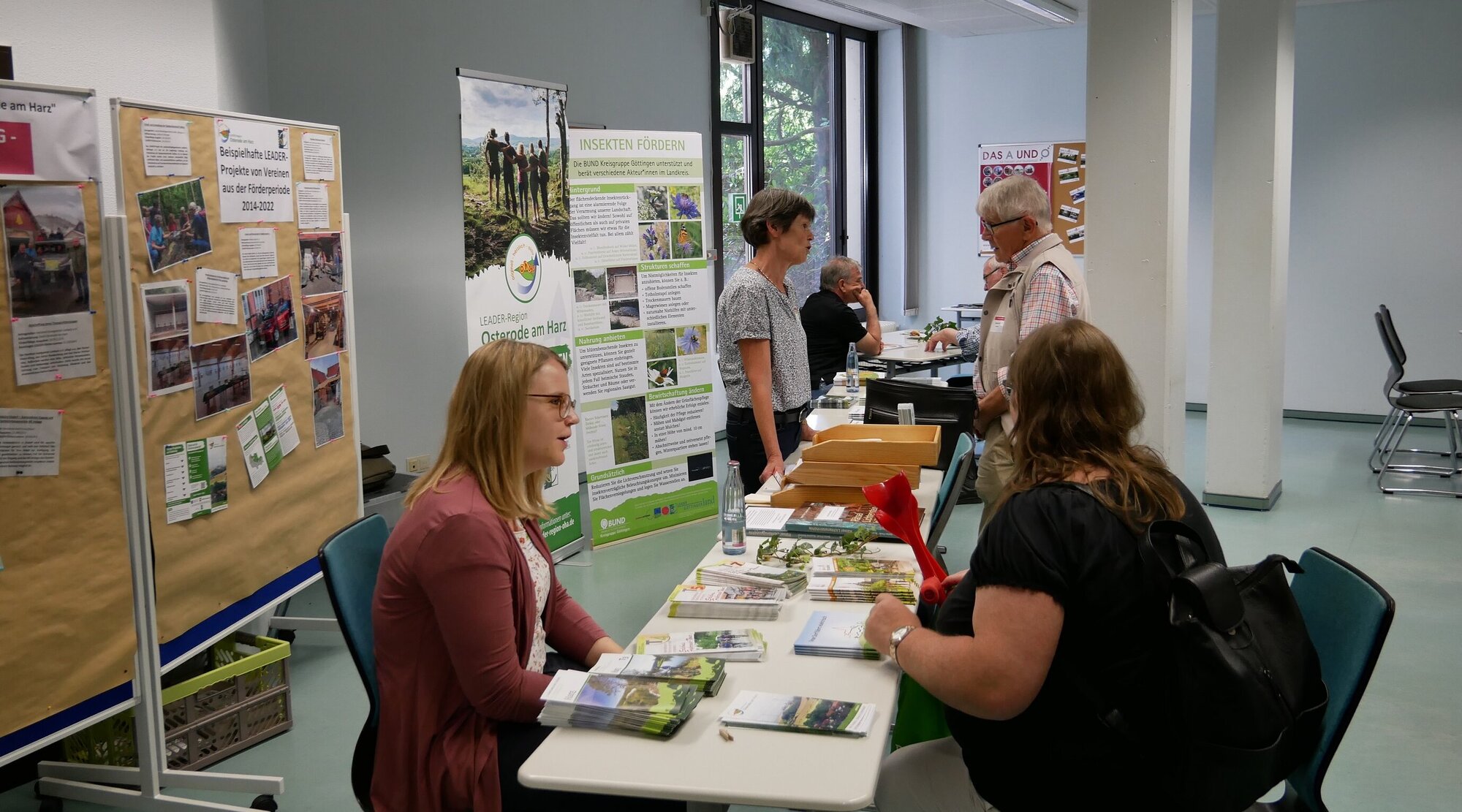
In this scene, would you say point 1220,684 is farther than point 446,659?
No

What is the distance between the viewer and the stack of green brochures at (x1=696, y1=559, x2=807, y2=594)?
257 centimetres

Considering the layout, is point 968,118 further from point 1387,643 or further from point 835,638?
point 835,638

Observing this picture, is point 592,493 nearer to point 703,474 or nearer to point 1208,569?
point 703,474

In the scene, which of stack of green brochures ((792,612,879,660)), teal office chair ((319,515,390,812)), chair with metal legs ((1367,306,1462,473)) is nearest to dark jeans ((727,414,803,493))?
stack of green brochures ((792,612,879,660))

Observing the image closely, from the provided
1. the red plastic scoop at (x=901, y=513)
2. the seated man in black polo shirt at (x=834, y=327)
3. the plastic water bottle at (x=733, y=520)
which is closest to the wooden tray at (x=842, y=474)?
the plastic water bottle at (x=733, y=520)

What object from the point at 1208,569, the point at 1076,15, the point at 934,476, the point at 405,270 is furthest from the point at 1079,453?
the point at 1076,15

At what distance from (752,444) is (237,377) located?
169 cm

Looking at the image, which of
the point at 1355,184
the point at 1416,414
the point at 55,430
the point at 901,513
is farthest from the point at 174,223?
the point at 1355,184

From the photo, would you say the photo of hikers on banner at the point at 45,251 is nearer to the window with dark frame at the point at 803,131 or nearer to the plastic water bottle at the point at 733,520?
the plastic water bottle at the point at 733,520

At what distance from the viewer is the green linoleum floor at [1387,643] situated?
3.24 meters

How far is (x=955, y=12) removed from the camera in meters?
8.35

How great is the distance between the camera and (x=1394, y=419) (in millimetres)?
8523

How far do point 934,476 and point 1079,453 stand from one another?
6.18ft

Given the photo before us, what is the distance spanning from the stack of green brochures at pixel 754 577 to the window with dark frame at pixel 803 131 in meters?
5.61
